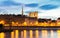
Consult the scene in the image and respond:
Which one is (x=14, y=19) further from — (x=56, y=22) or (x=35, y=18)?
(x=56, y=22)

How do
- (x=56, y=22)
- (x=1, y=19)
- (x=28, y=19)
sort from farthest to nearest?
(x=56, y=22) → (x=28, y=19) → (x=1, y=19)

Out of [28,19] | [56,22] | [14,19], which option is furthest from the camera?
[56,22]

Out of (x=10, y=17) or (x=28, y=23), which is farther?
(x=28, y=23)

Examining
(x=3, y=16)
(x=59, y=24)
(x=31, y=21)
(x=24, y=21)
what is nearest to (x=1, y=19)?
(x=3, y=16)

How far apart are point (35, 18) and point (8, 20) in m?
14.5

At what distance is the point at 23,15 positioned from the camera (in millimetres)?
75562

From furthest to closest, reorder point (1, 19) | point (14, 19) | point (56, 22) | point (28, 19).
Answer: point (56, 22)
point (28, 19)
point (14, 19)
point (1, 19)

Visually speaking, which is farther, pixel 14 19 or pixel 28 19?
pixel 28 19

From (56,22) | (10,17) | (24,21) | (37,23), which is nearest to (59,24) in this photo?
(56,22)

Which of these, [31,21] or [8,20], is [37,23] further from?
[8,20]

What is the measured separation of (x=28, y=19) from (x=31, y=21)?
5.99 feet

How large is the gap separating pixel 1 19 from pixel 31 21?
15805 millimetres

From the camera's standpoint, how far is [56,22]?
277 ft

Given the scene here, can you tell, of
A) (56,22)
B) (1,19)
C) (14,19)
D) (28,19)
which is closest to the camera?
(1,19)
